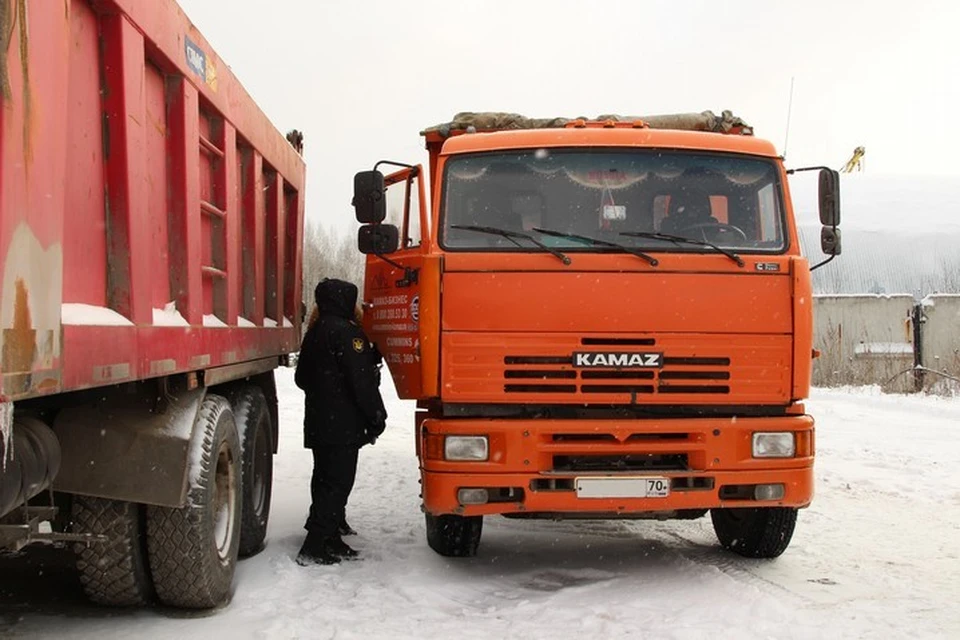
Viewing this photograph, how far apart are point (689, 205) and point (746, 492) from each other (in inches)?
64.1

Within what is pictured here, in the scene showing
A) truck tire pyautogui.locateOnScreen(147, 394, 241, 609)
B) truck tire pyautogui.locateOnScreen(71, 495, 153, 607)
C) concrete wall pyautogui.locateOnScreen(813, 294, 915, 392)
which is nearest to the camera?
truck tire pyautogui.locateOnScreen(71, 495, 153, 607)

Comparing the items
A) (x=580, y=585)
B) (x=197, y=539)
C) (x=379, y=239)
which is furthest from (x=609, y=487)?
(x=197, y=539)

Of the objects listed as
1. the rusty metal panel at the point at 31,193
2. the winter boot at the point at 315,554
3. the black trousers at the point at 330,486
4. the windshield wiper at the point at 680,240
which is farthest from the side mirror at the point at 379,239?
the rusty metal panel at the point at 31,193

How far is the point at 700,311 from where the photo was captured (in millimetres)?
5176

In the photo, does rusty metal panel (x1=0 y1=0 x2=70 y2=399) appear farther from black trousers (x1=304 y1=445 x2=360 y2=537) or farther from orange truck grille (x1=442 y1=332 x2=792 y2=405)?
black trousers (x1=304 y1=445 x2=360 y2=537)

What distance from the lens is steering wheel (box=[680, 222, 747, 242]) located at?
547 cm

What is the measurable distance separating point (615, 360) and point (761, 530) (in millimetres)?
1574

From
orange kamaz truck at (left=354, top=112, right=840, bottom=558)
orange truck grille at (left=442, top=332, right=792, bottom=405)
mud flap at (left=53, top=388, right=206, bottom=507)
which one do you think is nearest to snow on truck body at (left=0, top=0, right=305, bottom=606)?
mud flap at (left=53, top=388, right=206, bottom=507)

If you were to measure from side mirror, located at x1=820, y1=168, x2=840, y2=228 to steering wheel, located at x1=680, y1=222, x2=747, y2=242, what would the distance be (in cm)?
71

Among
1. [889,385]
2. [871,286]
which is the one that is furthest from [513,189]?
[871,286]

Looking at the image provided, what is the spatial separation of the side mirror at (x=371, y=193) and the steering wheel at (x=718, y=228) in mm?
1752

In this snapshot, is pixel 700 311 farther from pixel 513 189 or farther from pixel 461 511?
pixel 461 511

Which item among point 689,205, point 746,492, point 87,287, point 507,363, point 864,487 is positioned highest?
point 689,205

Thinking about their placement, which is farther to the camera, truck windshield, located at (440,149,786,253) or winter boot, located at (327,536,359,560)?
winter boot, located at (327,536,359,560)
